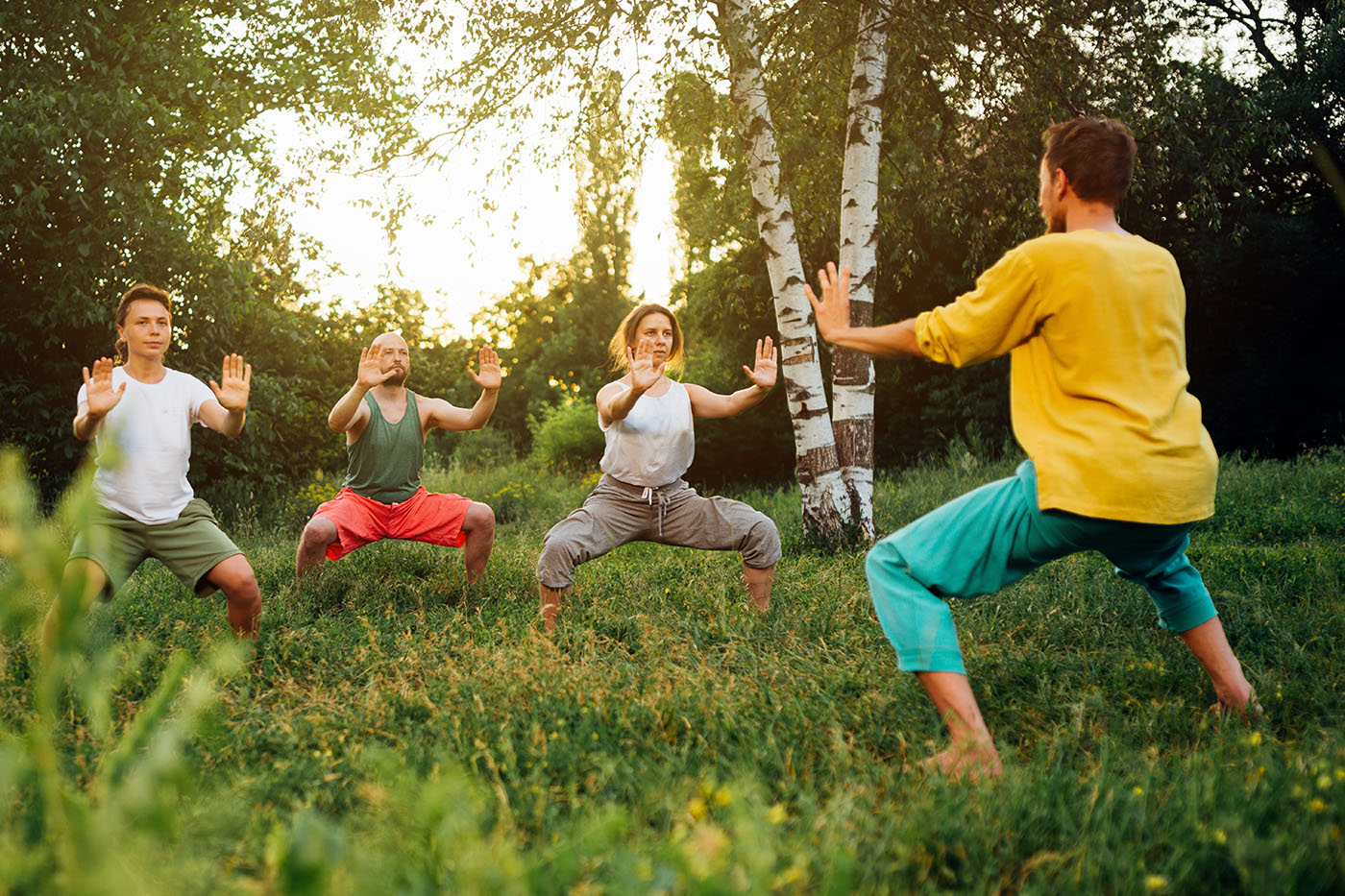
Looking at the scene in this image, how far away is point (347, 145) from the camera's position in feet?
27.6

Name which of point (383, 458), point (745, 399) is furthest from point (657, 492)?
point (383, 458)

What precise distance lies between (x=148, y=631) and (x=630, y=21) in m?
5.74

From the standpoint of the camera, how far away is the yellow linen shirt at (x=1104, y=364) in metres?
2.71

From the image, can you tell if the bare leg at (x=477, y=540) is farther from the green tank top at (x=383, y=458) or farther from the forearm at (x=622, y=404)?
the forearm at (x=622, y=404)

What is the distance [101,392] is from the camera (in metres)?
4.28

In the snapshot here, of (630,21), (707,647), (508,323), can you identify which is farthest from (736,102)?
(508,323)

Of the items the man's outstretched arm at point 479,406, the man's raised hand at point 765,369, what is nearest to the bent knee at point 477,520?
the man's outstretched arm at point 479,406

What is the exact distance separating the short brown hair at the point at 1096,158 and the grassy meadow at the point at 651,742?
1.71 m

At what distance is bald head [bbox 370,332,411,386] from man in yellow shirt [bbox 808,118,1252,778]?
3.53 metres

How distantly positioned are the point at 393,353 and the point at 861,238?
3876 millimetres

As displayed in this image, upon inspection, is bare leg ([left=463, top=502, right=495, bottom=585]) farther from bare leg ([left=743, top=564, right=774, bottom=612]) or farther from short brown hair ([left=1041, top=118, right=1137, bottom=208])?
short brown hair ([left=1041, top=118, right=1137, bottom=208])

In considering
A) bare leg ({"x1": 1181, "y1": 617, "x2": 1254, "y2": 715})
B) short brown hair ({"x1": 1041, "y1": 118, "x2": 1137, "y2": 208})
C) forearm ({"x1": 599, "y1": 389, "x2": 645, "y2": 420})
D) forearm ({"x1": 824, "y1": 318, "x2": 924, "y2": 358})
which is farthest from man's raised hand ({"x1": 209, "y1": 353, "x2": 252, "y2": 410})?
bare leg ({"x1": 1181, "y1": 617, "x2": 1254, "y2": 715})

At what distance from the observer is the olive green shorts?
14.5ft

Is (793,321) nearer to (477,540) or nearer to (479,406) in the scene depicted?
(479,406)
